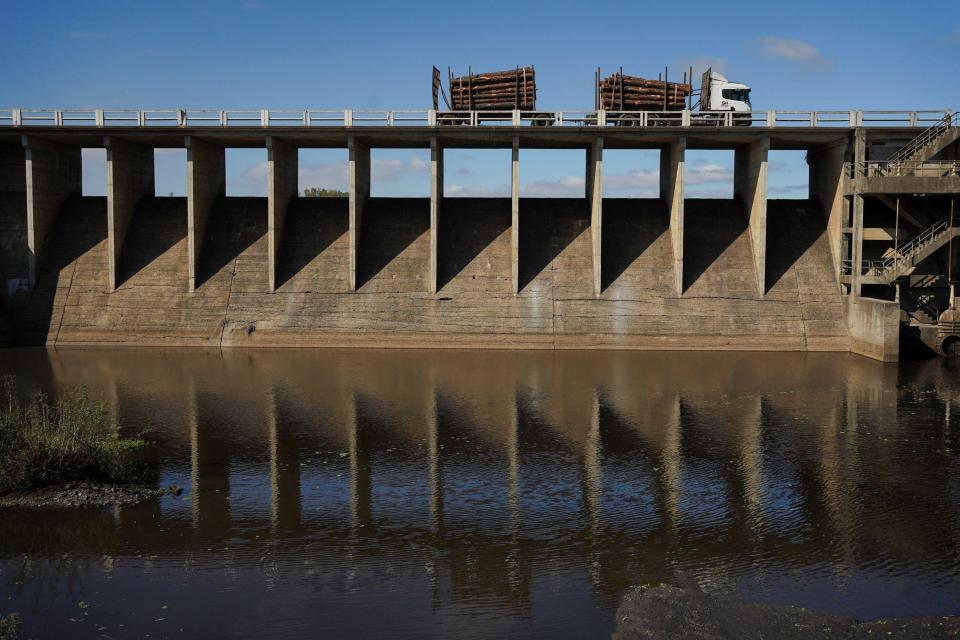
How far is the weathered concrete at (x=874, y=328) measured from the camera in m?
34.1

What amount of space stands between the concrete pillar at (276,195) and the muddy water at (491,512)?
11762mm

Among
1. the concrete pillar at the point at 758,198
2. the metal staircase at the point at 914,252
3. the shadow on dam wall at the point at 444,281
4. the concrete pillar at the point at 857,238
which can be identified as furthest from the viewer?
the concrete pillar at the point at 758,198

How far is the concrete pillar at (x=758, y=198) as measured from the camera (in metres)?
40.0

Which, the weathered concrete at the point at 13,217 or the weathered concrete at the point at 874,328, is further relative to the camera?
the weathered concrete at the point at 13,217

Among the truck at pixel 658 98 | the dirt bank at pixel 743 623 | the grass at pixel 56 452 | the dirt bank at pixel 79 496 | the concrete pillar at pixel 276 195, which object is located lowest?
the dirt bank at pixel 743 623

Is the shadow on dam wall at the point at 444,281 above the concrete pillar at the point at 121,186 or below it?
below

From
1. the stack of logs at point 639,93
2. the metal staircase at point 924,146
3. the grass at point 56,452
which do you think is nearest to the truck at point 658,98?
the stack of logs at point 639,93

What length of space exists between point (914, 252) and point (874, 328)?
4332 millimetres

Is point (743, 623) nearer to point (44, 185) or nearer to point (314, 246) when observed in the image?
point (314, 246)

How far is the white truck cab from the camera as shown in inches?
1675

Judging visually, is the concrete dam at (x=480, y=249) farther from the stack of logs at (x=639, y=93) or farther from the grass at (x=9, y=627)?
the grass at (x=9, y=627)

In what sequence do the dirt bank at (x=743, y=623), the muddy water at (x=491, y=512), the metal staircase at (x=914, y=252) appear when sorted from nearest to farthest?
the dirt bank at (x=743, y=623)
the muddy water at (x=491, y=512)
the metal staircase at (x=914, y=252)

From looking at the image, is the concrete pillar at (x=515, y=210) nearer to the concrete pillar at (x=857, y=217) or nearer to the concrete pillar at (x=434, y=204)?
the concrete pillar at (x=434, y=204)

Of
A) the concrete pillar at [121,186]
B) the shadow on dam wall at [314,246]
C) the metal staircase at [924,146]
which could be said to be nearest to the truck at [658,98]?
the metal staircase at [924,146]
